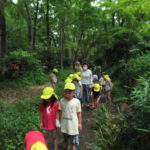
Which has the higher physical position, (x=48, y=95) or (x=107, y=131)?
(x=48, y=95)

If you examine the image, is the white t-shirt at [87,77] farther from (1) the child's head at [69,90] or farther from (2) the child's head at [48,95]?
(1) the child's head at [69,90]

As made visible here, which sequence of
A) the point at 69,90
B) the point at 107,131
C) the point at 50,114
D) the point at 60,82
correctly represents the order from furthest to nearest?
the point at 60,82
the point at 107,131
the point at 50,114
the point at 69,90

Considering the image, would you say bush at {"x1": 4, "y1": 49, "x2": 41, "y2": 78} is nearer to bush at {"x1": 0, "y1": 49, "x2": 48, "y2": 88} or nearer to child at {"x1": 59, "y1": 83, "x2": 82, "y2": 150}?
bush at {"x1": 0, "y1": 49, "x2": 48, "y2": 88}

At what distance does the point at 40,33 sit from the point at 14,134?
1854cm

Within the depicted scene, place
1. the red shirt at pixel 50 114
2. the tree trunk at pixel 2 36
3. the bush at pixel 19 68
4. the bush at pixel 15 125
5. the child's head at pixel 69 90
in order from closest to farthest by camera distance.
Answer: the child's head at pixel 69 90 < the red shirt at pixel 50 114 < the bush at pixel 15 125 < the tree trunk at pixel 2 36 < the bush at pixel 19 68

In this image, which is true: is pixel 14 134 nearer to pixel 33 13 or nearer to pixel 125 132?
pixel 125 132

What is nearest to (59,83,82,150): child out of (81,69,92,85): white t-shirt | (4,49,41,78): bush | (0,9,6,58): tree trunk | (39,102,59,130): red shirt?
(39,102,59,130): red shirt

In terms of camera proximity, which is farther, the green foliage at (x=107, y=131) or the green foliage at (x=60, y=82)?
the green foliage at (x=60, y=82)

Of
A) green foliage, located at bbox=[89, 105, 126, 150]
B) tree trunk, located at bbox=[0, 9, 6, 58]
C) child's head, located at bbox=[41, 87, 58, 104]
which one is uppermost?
tree trunk, located at bbox=[0, 9, 6, 58]

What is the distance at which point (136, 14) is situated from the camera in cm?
707

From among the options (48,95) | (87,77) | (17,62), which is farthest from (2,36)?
(48,95)

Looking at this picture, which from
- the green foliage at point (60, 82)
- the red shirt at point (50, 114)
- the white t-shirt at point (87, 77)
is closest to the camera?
the red shirt at point (50, 114)

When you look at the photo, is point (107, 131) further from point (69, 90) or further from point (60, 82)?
point (60, 82)

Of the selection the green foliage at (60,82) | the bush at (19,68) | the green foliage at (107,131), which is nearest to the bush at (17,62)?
the bush at (19,68)
